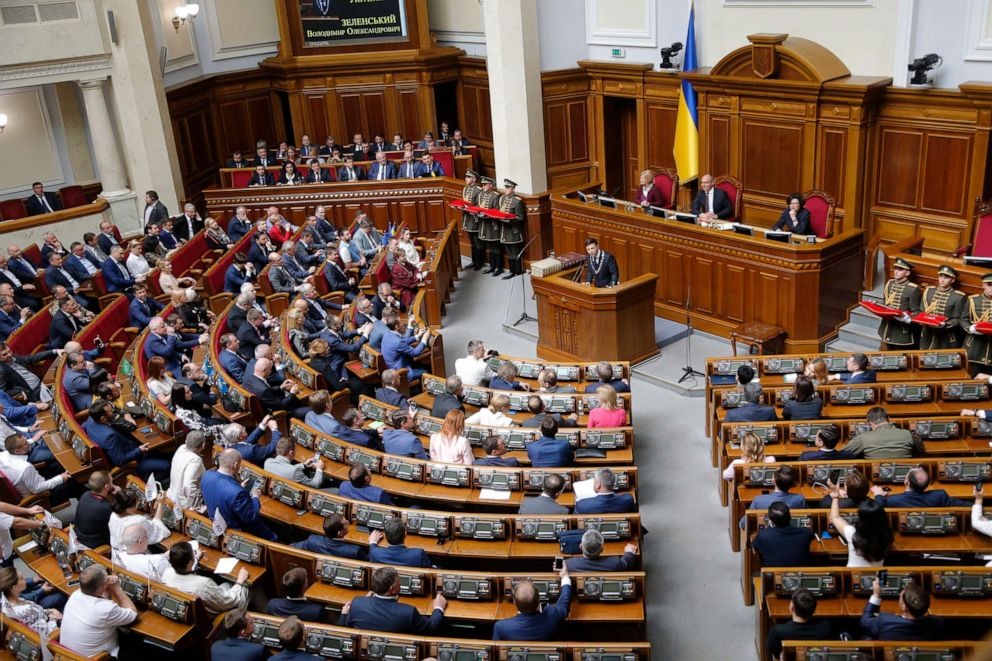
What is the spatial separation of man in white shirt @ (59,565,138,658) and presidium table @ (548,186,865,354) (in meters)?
5.94

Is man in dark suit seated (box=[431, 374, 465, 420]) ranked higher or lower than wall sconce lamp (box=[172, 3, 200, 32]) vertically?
lower

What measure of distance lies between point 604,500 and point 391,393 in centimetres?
292

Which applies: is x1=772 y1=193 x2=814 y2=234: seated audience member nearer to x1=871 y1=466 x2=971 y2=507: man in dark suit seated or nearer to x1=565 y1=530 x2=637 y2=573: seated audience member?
x1=871 y1=466 x2=971 y2=507: man in dark suit seated

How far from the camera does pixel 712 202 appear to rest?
11531 mm

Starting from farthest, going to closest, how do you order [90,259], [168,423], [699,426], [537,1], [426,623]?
[537,1] → [90,259] → [699,426] → [168,423] → [426,623]

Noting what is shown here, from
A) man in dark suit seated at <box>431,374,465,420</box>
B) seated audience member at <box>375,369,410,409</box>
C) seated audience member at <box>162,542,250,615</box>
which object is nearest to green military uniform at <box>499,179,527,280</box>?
seated audience member at <box>375,369,410,409</box>

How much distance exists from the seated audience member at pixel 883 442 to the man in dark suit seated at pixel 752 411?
0.87m

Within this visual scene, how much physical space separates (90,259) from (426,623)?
921 centimetres

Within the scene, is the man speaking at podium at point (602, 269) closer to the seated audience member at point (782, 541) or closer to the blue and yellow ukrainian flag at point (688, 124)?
the blue and yellow ukrainian flag at point (688, 124)

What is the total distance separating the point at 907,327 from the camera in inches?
364

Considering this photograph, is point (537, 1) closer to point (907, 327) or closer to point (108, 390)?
point (907, 327)

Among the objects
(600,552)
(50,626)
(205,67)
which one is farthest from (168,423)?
(205,67)

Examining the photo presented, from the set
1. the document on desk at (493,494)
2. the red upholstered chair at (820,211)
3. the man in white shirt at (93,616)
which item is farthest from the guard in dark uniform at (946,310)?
the man in white shirt at (93,616)

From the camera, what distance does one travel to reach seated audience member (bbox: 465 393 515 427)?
7832 mm
